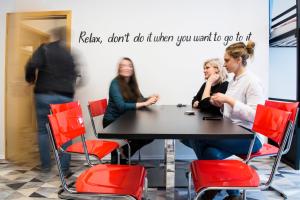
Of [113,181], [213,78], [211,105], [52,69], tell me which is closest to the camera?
[113,181]

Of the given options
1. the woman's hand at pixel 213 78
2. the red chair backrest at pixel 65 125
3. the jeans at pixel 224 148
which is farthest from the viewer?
the woman's hand at pixel 213 78

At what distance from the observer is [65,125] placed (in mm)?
1627

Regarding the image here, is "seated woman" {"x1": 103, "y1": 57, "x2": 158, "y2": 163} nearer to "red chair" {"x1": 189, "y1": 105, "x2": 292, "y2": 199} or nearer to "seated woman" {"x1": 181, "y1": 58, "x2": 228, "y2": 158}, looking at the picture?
"seated woman" {"x1": 181, "y1": 58, "x2": 228, "y2": 158}

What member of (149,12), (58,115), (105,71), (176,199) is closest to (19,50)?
(105,71)

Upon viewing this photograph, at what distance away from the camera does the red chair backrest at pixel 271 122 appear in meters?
1.55

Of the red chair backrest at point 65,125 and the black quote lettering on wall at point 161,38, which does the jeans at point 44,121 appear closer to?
the black quote lettering on wall at point 161,38

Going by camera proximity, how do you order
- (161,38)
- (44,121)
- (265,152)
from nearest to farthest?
1. (265,152)
2. (44,121)
3. (161,38)

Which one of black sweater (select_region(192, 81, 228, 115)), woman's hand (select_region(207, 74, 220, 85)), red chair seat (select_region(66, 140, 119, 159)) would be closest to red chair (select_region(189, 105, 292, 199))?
black sweater (select_region(192, 81, 228, 115))

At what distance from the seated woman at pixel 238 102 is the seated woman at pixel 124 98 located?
31.6 inches

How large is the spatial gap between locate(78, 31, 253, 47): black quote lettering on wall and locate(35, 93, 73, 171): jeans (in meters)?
1.03

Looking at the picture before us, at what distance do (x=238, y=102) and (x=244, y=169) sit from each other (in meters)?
0.47

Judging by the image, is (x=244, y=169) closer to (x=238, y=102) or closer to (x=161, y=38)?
(x=238, y=102)

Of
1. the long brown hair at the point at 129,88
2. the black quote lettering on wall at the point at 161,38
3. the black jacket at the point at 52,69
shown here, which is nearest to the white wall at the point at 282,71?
the black quote lettering on wall at the point at 161,38

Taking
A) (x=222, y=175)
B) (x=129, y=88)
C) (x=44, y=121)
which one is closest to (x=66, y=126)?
(x=222, y=175)
